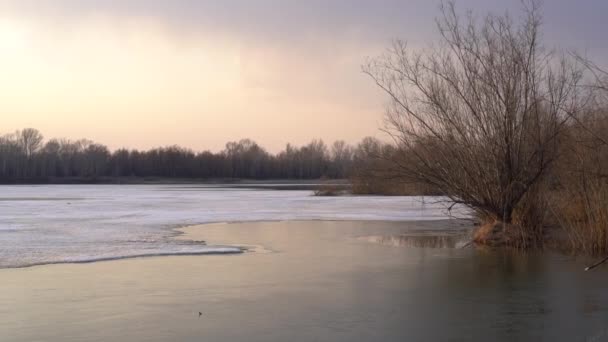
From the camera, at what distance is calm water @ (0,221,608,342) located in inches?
227

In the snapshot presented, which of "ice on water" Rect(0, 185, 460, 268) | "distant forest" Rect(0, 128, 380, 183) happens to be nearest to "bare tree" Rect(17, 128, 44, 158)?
"distant forest" Rect(0, 128, 380, 183)

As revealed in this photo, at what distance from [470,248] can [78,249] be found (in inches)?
286

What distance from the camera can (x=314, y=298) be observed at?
7.19 meters

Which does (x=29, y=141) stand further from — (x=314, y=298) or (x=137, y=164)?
(x=314, y=298)

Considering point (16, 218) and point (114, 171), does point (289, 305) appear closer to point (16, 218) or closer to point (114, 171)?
point (16, 218)

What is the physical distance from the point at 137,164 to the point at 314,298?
86.9 meters

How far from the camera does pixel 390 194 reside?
35.1 m

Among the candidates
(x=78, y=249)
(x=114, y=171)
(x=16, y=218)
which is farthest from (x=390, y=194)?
(x=114, y=171)

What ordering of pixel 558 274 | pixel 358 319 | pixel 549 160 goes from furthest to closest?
pixel 549 160 < pixel 558 274 < pixel 358 319

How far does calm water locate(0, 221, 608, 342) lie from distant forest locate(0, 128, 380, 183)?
225 feet

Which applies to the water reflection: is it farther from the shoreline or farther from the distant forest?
the distant forest

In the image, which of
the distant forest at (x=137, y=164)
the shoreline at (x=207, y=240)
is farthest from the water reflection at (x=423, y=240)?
the distant forest at (x=137, y=164)

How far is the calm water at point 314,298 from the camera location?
5.76 metres

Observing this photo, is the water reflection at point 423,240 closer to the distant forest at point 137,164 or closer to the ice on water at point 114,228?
the ice on water at point 114,228
